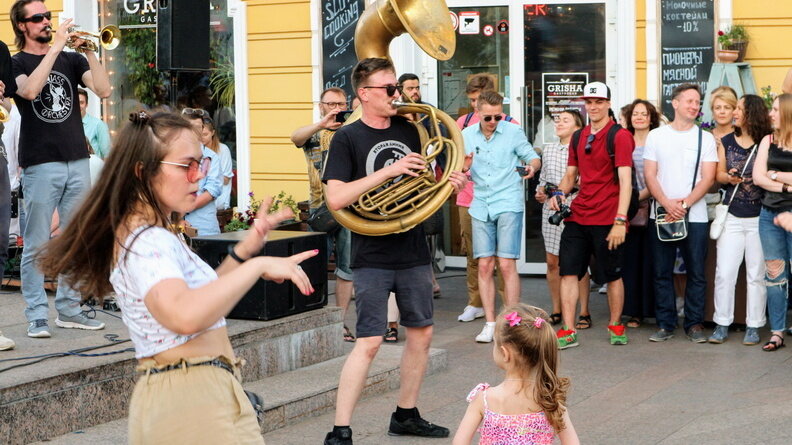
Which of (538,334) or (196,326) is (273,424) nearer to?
(538,334)

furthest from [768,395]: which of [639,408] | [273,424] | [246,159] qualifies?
[246,159]

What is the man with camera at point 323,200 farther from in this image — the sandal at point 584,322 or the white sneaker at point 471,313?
the sandal at point 584,322

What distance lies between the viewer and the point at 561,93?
36.8 feet

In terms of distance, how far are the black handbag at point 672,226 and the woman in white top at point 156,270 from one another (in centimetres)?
573

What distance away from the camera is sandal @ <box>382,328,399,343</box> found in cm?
823

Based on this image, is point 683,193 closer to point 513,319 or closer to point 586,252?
point 586,252

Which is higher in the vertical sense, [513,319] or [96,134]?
[96,134]

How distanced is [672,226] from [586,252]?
696 mm

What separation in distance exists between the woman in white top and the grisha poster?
8.36 m

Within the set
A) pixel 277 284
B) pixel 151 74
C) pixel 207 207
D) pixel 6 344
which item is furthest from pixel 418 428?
pixel 151 74

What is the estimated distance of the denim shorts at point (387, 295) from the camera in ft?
18.5

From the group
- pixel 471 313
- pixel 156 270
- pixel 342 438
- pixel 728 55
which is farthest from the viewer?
pixel 728 55

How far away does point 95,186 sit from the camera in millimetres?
3115

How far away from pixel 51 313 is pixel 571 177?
3962 mm
